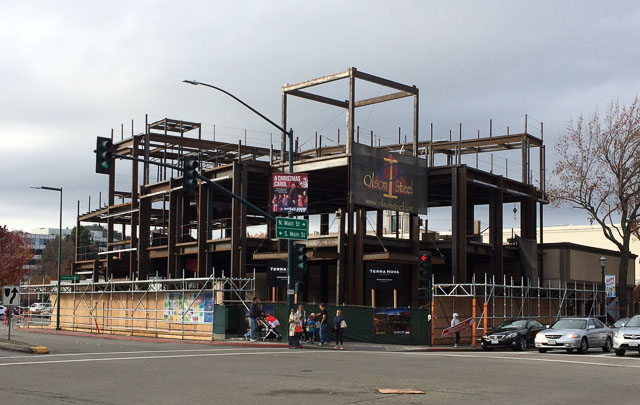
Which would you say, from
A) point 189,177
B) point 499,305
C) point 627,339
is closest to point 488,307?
point 499,305

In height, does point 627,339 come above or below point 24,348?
above

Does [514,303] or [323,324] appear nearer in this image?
[323,324]

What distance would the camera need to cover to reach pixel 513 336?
3175 cm

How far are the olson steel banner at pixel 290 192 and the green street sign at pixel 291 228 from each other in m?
3.69

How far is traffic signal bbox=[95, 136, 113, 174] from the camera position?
75.0 feet

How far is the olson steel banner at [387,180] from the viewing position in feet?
135

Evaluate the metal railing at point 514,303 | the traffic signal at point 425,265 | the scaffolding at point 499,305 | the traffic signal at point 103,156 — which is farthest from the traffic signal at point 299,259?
the traffic signal at point 103,156

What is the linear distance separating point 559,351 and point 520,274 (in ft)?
73.5

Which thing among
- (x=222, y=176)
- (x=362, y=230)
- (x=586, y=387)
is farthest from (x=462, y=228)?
(x=586, y=387)

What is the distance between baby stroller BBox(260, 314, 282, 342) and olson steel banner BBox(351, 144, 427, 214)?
9568mm

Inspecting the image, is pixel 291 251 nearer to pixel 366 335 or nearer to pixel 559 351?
pixel 366 335

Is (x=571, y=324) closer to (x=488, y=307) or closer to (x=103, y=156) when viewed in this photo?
A: (x=488, y=307)

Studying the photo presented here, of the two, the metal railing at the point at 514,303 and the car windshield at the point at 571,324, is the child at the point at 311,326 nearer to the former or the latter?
the metal railing at the point at 514,303

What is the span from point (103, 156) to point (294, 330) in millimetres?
10812
